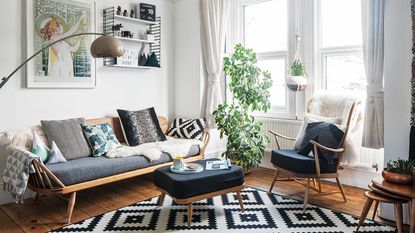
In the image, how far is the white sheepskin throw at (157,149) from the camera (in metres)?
3.57

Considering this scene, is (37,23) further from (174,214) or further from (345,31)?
(345,31)

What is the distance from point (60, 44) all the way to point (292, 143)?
116 inches

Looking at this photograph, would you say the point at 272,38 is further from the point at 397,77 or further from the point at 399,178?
the point at 399,178

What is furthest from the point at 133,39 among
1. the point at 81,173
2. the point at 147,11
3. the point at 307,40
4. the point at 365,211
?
the point at 365,211

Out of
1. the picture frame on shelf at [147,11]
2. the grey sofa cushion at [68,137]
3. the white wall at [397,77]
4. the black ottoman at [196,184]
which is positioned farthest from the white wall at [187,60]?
the white wall at [397,77]

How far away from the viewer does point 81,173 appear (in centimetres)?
306

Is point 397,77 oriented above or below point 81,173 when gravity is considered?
above

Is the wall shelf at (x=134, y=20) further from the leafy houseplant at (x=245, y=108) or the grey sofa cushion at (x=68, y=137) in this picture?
the grey sofa cushion at (x=68, y=137)

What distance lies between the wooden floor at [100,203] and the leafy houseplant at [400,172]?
2.08 feet

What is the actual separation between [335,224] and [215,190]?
103cm

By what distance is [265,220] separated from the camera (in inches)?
115

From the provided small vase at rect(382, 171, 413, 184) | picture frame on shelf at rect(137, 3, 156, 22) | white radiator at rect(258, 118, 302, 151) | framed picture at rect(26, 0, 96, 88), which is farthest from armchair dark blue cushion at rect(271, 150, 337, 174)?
picture frame on shelf at rect(137, 3, 156, 22)

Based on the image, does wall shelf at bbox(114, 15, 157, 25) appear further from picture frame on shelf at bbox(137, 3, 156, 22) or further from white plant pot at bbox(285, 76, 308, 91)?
white plant pot at bbox(285, 76, 308, 91)

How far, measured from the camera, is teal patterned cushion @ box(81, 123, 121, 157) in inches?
140
